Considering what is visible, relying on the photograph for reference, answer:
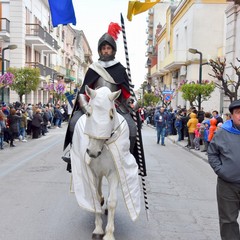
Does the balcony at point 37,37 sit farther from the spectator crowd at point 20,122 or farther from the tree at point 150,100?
the tree at point 150,100

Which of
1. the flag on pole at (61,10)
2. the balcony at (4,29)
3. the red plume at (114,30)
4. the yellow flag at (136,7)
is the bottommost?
the red plume at (114,30)

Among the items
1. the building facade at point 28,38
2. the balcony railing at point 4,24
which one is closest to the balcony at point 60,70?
the building facade at point 28,38

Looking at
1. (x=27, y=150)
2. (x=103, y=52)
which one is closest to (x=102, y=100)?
(x=103, y=52)

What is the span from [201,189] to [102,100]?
5.17m

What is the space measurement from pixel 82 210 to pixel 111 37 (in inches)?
111

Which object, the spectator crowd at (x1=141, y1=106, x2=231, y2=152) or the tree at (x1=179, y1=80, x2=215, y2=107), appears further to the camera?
the tree at (x1=179, y1=80, x2=215, y2=107)

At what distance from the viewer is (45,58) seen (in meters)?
45.2

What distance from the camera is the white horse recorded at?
16.3 feet

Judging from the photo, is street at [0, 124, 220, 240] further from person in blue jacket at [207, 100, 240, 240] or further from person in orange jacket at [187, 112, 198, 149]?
person in orange jacket at [187, 112, 198, 149]

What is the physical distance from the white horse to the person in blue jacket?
111 centimetres

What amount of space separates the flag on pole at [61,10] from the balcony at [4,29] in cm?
2464

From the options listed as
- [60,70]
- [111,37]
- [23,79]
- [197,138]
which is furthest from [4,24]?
[111,37]

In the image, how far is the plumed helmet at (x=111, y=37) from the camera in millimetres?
5926

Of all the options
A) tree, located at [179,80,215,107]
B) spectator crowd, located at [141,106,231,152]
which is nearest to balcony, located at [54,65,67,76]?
spectator crowd, located at [141,106,231,152]
